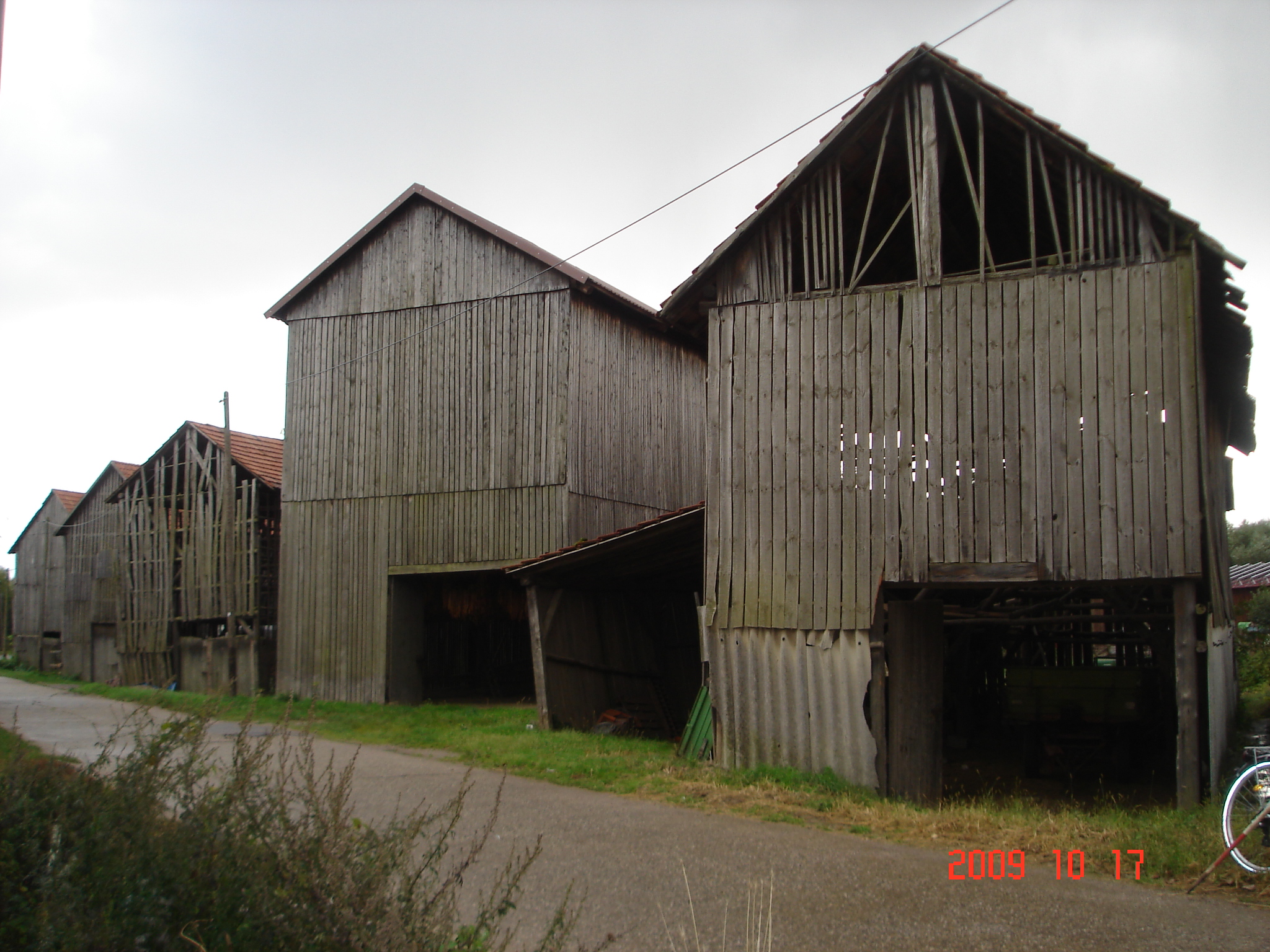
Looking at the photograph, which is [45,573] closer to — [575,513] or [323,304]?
[323,304]

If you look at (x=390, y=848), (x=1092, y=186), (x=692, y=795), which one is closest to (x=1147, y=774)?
(x=692, y=795)

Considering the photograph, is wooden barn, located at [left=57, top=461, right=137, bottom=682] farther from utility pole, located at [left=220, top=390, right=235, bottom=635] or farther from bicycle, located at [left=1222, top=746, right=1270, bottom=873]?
bicycle, located at [left=1222, top=746, right=1270, bottom=873]

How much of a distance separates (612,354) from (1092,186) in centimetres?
Result: 999

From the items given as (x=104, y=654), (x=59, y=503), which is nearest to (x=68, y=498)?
(x=59, y=503)

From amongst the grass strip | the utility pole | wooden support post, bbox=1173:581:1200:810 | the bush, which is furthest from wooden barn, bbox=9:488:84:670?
wooden support post, bbox=1173:581:1200:810

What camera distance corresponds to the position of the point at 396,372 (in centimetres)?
1895

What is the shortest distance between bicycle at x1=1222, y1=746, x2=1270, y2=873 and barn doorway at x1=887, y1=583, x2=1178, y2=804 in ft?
10.4

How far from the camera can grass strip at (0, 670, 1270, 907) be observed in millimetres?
7887

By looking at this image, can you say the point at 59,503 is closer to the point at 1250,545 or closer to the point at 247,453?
the point at 247,453

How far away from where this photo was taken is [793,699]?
11438 millimetres

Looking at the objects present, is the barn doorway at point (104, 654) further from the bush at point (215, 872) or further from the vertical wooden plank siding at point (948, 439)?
the bush at point (215, 872)

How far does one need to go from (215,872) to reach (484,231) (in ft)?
49.3

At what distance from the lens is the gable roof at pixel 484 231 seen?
17.6 m

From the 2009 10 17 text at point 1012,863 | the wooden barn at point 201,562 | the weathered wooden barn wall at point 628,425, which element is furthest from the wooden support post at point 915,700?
the wooden barn at point 201,562
